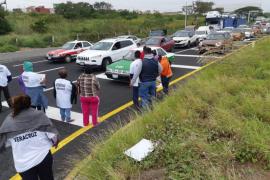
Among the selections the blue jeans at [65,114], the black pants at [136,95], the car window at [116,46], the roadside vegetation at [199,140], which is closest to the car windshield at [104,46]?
the car window at [116,46]

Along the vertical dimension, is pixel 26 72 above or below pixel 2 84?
above

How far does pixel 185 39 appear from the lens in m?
26.4

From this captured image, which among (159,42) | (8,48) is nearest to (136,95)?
(159,42)

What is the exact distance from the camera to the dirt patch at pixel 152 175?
4.00 m

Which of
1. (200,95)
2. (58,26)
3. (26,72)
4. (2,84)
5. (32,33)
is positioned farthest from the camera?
(58,26)

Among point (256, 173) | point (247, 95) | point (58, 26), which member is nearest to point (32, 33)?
point (58, 26)

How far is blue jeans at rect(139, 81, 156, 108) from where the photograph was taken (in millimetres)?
8234

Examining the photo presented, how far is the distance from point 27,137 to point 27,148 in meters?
0.16

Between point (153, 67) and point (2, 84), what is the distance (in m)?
4.58

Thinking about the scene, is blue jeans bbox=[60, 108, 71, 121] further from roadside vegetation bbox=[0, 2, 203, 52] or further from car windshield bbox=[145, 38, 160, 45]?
roadside vegetation bbox=[0, 2, 203, 52]

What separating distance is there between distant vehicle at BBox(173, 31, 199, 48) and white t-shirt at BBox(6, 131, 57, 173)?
916 inches

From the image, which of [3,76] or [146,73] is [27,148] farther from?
[3,76]

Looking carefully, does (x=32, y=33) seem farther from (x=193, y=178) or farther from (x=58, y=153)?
(x=193, y=178)

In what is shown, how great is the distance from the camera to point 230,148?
167 inches
